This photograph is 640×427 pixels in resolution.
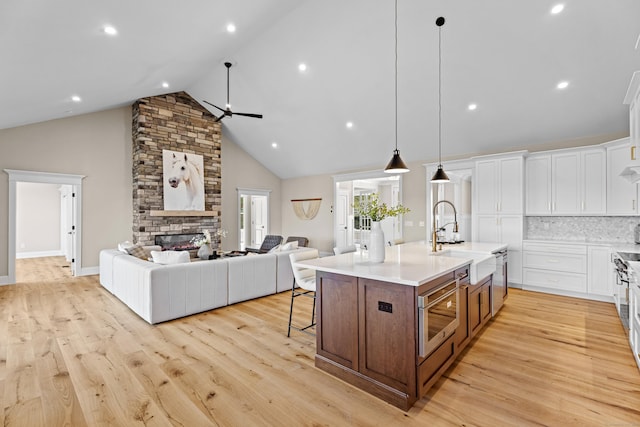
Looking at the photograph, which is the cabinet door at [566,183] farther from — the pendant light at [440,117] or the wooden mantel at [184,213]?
the wooden mantel at [184,213]

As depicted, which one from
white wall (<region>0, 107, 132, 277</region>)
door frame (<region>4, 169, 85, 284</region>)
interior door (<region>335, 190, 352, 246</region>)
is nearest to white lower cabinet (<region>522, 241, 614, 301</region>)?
interior door (<region>335, 190, 352, 246</region>)

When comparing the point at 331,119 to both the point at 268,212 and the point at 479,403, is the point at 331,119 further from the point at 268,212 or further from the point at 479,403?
the point at 479,403

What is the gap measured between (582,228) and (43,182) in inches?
383

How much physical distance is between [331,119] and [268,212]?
4326 mm

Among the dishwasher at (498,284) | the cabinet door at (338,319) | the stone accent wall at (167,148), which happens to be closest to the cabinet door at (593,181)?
the dishwasher at (498,284)

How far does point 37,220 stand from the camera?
903cm

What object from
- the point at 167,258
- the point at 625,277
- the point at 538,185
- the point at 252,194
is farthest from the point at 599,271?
the point at 252,194

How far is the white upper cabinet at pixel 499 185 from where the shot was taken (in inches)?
202

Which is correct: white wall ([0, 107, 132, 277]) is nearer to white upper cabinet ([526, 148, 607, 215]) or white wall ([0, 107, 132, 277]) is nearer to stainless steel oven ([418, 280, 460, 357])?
stainless steel oven ([418, 280, 460, 357])

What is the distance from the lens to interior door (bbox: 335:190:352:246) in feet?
27.9

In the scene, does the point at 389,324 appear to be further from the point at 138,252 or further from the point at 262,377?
the point at 138,252

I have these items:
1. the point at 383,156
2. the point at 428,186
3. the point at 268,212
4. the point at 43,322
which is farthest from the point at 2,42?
the point at 268,212

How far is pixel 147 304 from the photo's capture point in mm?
3600

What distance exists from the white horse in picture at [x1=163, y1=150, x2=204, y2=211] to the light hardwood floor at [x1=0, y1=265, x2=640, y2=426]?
363cm
